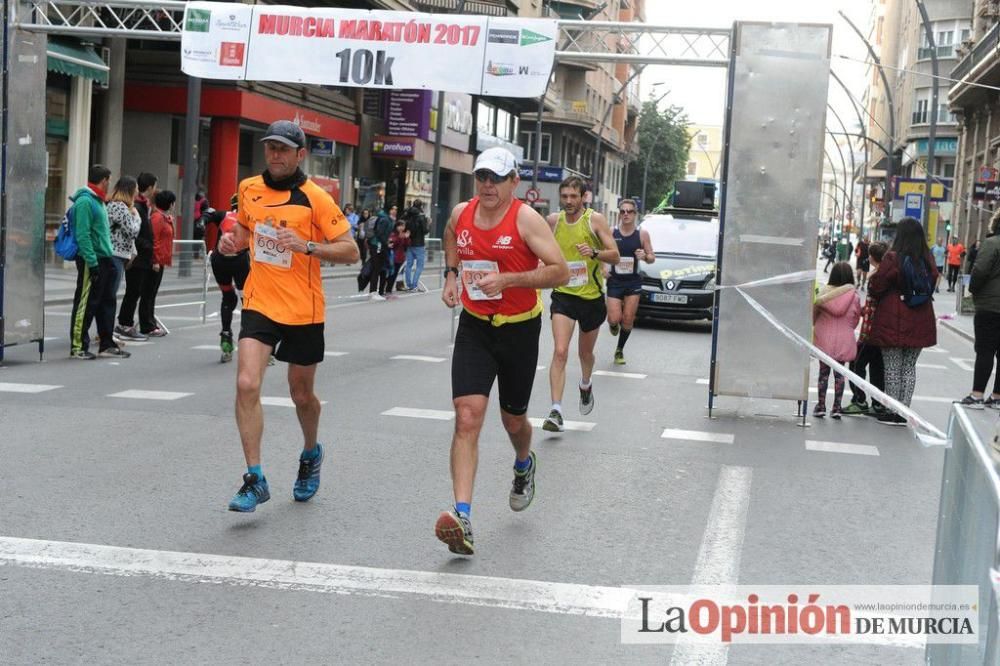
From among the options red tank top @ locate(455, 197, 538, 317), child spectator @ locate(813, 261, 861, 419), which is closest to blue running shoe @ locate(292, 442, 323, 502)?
red tank top @ locate(455, 197, 538, 317)

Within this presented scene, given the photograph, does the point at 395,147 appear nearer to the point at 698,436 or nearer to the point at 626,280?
the point at 626,280

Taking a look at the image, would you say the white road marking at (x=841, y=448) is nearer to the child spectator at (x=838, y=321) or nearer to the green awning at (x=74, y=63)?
the child spectator at (x=838, y=321)

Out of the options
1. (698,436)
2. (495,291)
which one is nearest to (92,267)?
(698,436)

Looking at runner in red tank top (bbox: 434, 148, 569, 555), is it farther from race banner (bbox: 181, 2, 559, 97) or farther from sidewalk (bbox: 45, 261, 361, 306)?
sidewalk (bbox: 45, 261, 361, 306)

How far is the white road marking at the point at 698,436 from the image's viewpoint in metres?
9.75

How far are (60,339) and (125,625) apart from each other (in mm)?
Result: 10541

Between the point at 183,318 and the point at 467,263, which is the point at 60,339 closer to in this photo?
the point at 183,318

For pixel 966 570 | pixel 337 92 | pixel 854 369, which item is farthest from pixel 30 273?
pixel 337 92

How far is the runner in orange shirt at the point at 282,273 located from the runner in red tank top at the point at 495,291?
71 centimetres

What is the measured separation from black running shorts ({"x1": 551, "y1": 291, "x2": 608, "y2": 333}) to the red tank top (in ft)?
12.8

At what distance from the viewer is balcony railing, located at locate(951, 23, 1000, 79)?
128 feet

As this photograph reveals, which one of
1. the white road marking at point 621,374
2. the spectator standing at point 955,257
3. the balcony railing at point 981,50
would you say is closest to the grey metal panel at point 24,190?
the white road marking at point 621,374

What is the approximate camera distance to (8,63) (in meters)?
11.9

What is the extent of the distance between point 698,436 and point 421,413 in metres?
2.15
